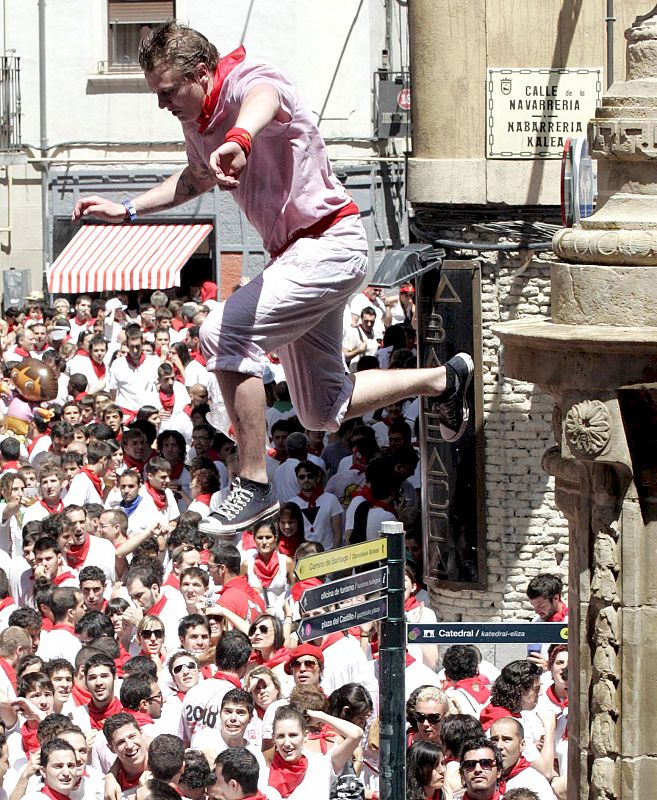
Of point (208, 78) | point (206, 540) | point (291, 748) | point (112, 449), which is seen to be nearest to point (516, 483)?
point (206, 540)

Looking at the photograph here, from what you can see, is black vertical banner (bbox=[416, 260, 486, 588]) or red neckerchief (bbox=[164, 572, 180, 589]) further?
black vertical banner (bbox=[416, 260, 486, 588])

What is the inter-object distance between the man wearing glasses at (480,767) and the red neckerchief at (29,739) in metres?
2.30

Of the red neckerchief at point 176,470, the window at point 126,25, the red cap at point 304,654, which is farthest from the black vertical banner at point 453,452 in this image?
the window at point 126,25

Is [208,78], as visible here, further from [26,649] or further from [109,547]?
[109,547]

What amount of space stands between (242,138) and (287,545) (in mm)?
6630

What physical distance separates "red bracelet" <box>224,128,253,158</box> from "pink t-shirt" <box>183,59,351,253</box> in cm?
51

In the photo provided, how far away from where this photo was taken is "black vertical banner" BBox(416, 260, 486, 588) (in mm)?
12328

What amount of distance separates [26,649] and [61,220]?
1821 cm

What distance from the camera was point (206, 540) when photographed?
1173 centimetres

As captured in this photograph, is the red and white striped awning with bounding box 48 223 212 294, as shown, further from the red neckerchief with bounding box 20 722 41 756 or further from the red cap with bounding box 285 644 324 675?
the red neckerchief with bounding box 20 722 41 756

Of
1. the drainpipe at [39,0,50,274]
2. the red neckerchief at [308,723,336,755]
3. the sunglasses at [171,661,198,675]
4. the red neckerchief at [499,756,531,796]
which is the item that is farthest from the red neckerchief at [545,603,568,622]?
the drainpipe at [39,0,50,274]

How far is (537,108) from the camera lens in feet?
39.2

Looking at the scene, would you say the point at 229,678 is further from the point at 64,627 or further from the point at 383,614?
the point at 383,614

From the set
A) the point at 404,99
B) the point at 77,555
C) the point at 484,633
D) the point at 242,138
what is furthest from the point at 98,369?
the point at 242,138
